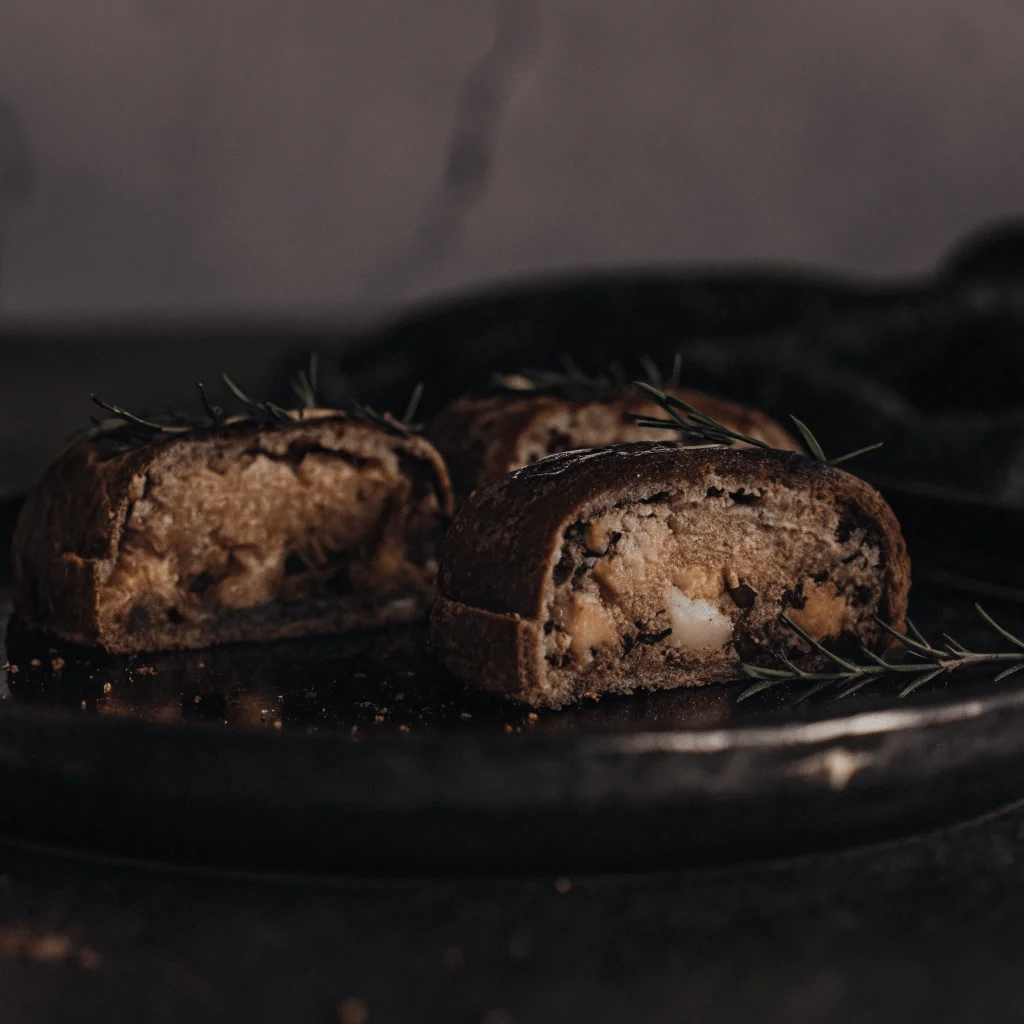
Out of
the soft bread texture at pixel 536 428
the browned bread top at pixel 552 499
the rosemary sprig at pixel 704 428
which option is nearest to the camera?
the browned bread top at pixel 552 499

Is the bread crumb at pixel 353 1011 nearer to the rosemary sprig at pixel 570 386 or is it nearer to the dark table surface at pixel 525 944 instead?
the dark table surface at pixel 525 944

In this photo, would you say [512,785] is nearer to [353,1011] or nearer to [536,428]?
[353,1011]

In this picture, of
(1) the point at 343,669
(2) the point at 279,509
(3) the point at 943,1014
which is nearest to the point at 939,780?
(3) the point at 943,1014

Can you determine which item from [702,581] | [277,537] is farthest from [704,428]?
[277,537]

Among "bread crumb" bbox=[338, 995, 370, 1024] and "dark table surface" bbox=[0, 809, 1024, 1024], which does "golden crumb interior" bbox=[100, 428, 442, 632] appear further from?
"bread crumb" bbox=[338, 995, 370, 1024]

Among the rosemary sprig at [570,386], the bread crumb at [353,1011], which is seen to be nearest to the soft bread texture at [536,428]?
the rosemary sprig at [570,386]

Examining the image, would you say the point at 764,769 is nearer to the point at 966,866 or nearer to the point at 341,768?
the point at 966,866
